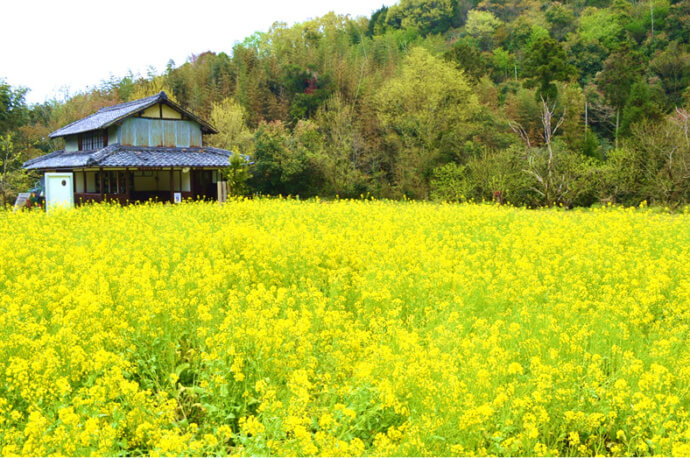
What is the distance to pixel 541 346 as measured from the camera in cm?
409

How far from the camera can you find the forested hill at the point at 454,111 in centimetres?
1930

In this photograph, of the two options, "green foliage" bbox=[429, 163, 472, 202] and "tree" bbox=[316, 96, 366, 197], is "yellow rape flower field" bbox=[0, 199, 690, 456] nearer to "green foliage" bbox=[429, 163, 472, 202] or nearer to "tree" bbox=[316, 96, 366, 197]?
"green foliage" bbox=[429, 163, 472, 202]

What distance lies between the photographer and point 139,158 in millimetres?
20000

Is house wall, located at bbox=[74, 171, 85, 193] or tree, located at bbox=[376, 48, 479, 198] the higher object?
tree, located at bbox=[376, 48, 479, 198]

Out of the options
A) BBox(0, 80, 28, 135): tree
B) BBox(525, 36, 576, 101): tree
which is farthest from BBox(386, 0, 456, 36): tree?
BBox(0, 80, 28, 135): tree

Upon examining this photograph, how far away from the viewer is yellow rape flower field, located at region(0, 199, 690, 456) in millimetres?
3084

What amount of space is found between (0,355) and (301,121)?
2657 cm

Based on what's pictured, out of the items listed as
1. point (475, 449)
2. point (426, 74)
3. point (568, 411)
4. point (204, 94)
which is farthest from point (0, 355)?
point (204, 94)

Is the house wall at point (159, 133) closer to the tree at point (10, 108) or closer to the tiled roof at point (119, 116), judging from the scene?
the tiled roof at point (119, 116)

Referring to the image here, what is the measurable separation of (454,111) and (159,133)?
13.0 meters

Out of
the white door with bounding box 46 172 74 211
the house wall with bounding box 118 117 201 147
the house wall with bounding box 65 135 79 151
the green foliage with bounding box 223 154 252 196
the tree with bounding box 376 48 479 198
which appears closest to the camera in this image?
the green foliage with bounding box 223 154 252 196

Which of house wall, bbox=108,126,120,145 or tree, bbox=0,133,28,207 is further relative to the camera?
tree, bbox=0,133,28,207

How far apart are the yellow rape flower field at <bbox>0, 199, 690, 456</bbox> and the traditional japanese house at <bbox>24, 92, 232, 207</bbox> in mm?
13959

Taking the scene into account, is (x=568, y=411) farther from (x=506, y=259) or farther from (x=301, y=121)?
(x=301, y=121)
